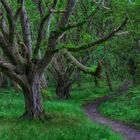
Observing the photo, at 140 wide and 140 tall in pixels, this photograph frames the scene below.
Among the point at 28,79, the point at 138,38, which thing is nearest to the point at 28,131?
the point at 28,79

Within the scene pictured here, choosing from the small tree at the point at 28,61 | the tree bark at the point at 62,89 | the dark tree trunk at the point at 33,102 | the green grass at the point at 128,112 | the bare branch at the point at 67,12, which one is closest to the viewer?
the bare branch at the point at 67,12

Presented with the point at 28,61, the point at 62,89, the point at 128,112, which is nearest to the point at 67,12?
the point at 28,61

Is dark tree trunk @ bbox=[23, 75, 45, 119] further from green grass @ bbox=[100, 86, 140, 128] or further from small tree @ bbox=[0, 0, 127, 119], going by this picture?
green grass @ bbox=[100, 86, 140, 128]

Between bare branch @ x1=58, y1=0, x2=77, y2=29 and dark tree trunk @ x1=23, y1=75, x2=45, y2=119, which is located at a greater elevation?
bare branch @ x1=58, y1=0, x2=77, y2=29

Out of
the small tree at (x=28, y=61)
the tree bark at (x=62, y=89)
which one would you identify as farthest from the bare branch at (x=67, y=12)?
the tree bark at (x=62, y=89)

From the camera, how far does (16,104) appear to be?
828 inches

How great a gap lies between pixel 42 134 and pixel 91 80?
49.4 m

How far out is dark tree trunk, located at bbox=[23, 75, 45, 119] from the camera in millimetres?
16547

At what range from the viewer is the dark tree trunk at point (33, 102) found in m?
16.5

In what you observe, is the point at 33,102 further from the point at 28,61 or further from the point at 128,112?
the point at 128,112

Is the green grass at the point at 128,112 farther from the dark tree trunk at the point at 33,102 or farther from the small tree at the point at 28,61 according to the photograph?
the small tree at the point at 28,61

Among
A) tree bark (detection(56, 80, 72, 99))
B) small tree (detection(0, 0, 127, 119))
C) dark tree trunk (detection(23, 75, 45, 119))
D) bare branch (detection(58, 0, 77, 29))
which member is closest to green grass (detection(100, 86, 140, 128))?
dark tree trunk (detection(23, 75, 45, 119))

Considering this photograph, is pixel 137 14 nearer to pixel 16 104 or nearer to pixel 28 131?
pixel 16 104

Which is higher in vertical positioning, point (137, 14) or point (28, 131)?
point (137, 14)
